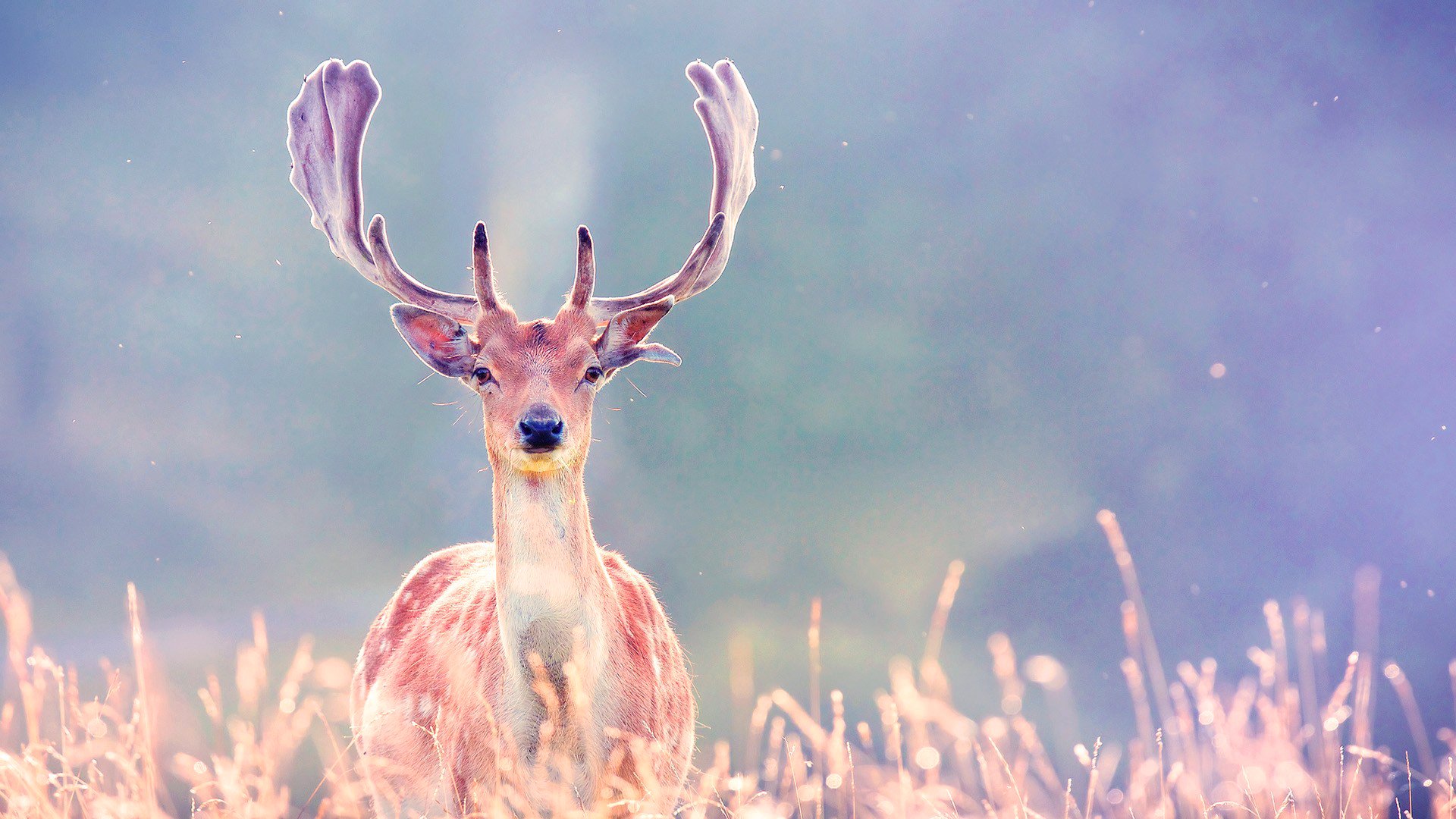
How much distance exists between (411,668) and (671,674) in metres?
1.30

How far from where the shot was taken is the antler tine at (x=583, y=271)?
4.88 m

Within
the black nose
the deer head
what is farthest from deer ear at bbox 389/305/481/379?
the black nose

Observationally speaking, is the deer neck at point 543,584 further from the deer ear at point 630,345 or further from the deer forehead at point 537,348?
the deer ear at point 630,345

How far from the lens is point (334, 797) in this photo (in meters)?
3.31

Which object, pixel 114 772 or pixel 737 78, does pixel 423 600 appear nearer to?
pixel 114 772

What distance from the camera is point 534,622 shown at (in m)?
4.37

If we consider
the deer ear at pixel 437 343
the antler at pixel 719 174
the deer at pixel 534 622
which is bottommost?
the deer at pixel 534 622

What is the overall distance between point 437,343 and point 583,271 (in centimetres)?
71

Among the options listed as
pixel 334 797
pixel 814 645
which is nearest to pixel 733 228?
pixel 814 645

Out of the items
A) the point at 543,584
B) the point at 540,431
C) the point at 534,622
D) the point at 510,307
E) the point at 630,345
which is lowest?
the point at 534,622

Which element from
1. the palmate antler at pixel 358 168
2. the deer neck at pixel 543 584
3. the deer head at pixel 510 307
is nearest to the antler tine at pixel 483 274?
the deer head at pixel 510 307

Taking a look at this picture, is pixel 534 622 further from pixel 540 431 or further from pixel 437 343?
pixel 437 343

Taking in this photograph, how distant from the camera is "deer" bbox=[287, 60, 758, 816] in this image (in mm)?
4363

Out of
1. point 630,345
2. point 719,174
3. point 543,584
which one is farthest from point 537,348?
point 719,174
